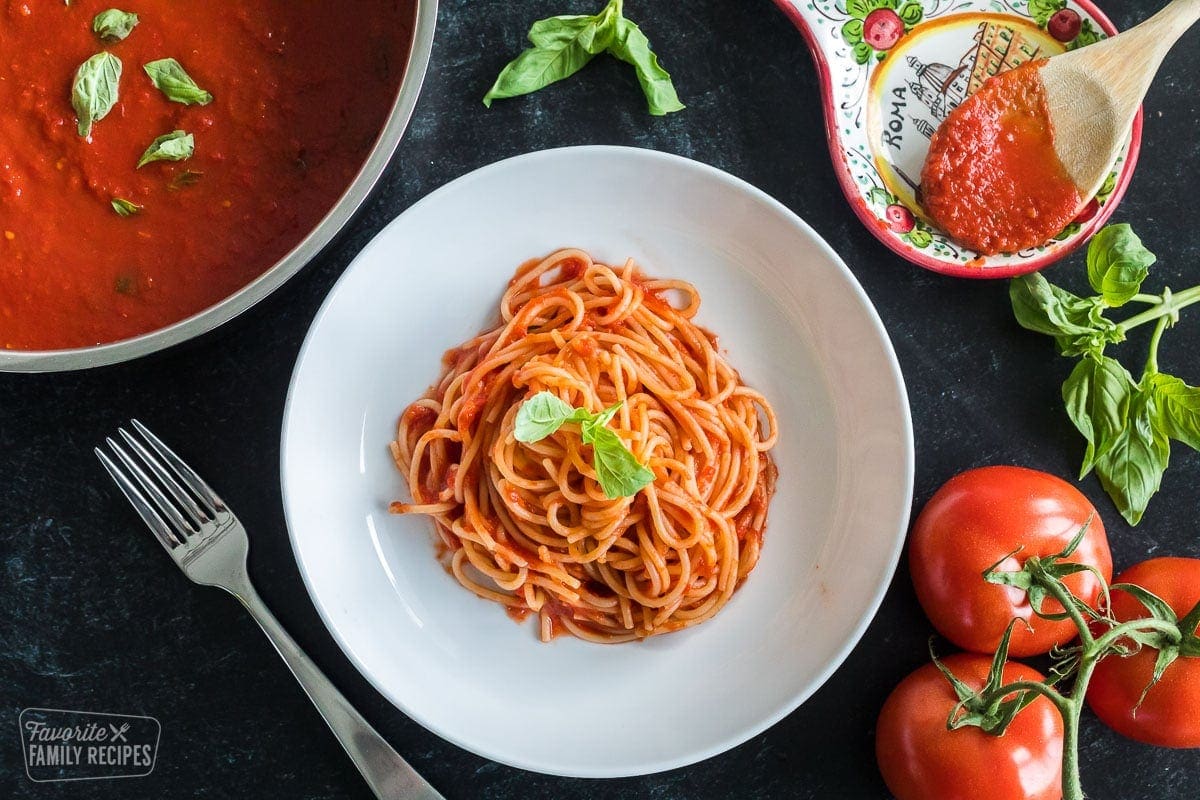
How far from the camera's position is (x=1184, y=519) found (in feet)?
10.2

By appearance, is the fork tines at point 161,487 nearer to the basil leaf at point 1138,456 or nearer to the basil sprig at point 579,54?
the basil sprig at point 579,54

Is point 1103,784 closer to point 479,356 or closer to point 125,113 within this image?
point 479,356

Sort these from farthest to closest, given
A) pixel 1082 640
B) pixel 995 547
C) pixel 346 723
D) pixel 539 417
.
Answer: pixel 346 723 → pixel 995 547 → pixel 539 417 → pixel 1082 640

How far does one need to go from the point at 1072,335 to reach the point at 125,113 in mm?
2775

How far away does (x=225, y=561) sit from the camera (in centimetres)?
288

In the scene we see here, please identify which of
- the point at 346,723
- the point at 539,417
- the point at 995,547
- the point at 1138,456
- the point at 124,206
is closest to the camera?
the point at 539,417

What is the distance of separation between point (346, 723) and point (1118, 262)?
2639 mm

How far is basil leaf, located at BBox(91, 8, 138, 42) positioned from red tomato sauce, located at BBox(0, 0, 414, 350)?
0.07ft

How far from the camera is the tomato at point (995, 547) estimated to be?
2725 millimetres

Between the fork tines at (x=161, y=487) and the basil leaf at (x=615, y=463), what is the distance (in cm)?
119

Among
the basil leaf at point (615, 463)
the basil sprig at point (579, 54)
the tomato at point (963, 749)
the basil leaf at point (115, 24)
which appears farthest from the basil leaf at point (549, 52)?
the tomato at point (963, 749)

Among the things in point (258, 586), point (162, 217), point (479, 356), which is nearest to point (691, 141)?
point (479, 356)

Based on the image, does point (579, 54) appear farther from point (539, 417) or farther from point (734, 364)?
point (539, 417)

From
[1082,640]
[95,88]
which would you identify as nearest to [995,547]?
[1082,640]
